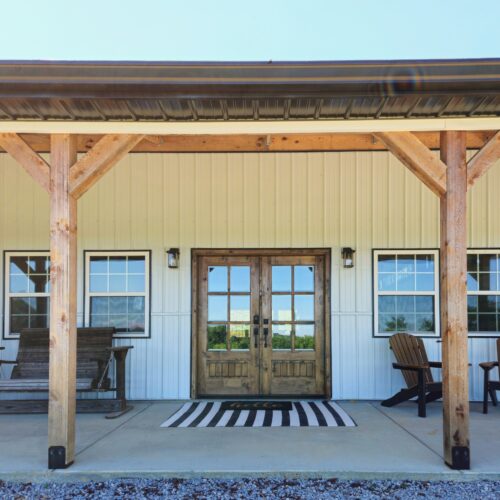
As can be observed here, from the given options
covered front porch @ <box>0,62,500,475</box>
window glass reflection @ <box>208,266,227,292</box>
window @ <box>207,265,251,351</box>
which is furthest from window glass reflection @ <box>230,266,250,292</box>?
covered front porch @ <box>0,62,500,475</box>

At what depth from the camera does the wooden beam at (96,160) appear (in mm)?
4074

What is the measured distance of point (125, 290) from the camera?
6.75 metres

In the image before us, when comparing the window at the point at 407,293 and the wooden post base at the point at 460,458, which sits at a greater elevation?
the window at the point at 407,293

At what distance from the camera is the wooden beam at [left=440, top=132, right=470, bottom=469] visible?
3941mm

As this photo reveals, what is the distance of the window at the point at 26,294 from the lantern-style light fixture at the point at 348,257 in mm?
3793

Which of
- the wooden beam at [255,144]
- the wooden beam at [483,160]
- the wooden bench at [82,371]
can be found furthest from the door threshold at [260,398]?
the wooden beam at [483,160]

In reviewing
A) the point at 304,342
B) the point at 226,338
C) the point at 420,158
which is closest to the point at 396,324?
the point at 304,342

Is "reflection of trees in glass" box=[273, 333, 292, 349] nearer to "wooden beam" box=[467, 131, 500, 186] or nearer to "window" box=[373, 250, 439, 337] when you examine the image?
"window" box=[373, 250, 439, 337]

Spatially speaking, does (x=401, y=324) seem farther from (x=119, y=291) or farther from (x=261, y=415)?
(x=119, y=291)

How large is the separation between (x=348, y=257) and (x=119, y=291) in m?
2.96

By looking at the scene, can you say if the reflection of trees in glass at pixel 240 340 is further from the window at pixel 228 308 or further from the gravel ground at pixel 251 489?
the gravel ground at pixel 251 489

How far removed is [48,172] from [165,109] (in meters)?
1.07
